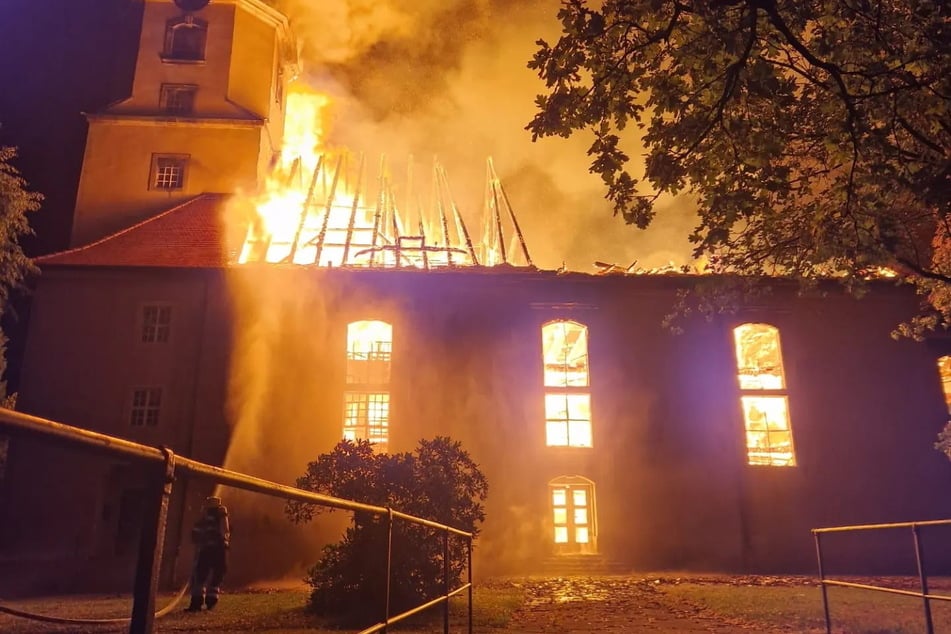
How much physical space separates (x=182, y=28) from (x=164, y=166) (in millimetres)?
6159

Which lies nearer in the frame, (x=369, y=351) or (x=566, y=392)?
(x=566, y=392)

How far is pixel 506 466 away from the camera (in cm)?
1834

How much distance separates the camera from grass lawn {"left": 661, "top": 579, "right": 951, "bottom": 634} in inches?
380

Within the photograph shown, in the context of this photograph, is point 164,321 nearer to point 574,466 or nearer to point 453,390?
point 453,390

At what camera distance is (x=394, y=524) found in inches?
407

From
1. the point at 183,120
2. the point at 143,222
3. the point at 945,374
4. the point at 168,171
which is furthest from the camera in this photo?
the point at 183,120

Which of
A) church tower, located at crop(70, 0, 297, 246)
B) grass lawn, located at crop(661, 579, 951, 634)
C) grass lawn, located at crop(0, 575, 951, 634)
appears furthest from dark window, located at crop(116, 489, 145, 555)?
grass lawn, located at crop(661, 579, 951, 634)

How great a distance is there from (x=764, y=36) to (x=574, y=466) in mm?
13529

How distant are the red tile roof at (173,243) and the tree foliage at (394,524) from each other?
395 inches

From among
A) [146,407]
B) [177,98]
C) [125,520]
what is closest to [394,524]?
[125,520]

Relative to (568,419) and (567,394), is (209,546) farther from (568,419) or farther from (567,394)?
(567,394)

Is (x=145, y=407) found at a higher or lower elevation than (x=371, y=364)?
lower

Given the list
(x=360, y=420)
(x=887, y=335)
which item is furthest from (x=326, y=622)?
(x=887, y=335)

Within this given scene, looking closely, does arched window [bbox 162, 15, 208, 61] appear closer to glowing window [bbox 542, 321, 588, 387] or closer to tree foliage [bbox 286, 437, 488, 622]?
glowing window [bbox 542, 321, 588, 387]
